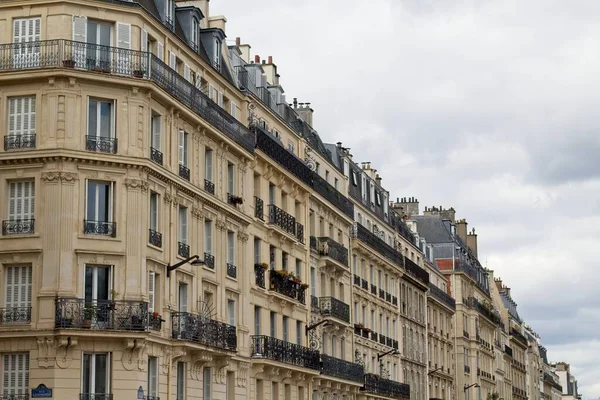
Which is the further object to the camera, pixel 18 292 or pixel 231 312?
pixel 231 312

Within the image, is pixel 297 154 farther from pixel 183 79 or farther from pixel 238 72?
pixel 183 79

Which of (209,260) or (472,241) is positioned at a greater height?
(472,241)

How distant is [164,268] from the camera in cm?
3416

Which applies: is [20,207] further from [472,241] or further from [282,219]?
[472,241]

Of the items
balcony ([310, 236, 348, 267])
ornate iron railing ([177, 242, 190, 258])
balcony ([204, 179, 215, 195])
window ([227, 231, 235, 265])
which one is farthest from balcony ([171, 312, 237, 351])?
balcony ([310, 236, 348, 267])

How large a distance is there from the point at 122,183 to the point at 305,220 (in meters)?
17.0

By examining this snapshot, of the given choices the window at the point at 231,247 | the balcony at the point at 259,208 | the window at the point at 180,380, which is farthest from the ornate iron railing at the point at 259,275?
the window at the point at 180,380

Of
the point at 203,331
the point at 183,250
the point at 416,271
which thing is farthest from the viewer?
the point at 416,271

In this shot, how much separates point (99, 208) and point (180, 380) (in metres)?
6.01

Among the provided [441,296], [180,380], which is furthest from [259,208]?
[441,296]

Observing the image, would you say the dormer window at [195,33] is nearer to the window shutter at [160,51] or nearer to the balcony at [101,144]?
the window shutter at [160,51]

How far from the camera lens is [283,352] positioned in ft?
143

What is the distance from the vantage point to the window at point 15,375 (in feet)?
102

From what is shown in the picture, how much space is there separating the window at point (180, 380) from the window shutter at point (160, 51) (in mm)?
8772
